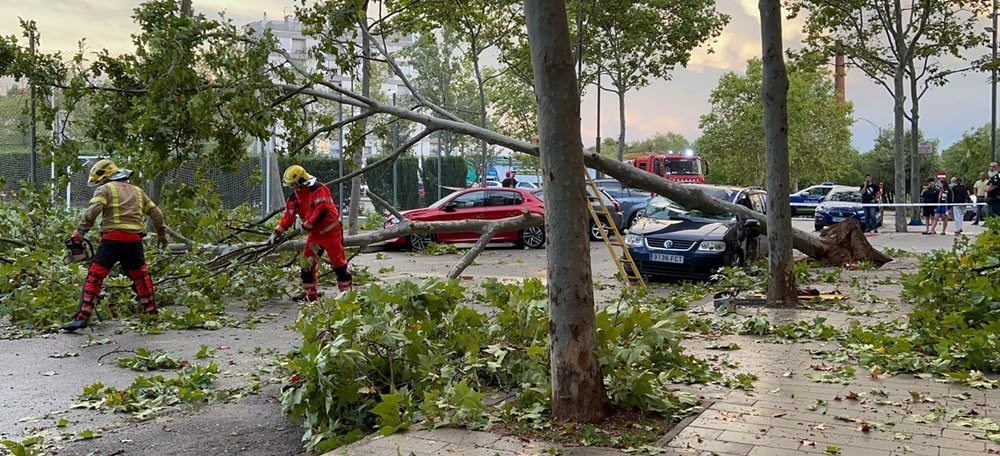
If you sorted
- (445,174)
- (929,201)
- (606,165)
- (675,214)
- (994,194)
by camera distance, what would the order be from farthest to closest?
(445,174)
(929,201)
(994,194)
(675,214)
(606,165)

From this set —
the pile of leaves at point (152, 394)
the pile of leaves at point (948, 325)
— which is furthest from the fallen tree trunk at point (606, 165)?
the pile of leaves at point (152, 394)

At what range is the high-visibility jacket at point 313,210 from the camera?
1096 centimetres

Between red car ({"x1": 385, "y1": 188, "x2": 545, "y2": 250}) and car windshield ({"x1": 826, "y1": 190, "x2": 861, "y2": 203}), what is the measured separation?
14.2m

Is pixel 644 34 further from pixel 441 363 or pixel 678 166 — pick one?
pixel 441 363

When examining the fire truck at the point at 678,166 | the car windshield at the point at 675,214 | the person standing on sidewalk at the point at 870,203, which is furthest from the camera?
the fire truck at the point at 678,166

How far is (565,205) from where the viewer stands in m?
4.88

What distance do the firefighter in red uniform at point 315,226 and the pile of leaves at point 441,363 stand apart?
4640 millimetres

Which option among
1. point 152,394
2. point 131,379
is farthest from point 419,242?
point 152,394

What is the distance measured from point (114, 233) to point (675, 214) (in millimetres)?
8625

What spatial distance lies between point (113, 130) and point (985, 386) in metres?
9.18

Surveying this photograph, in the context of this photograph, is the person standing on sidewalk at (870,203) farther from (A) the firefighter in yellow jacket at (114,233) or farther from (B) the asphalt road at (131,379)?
(A) the firefighter in yellow jacket at (114,233)

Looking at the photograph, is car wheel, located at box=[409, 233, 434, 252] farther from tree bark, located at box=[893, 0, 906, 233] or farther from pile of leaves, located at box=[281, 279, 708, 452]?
tree bark, located at box=[893, 0, 906, 233]

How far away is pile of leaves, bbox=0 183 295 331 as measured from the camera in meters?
9.67

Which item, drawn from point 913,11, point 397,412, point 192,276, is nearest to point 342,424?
point 397,412
